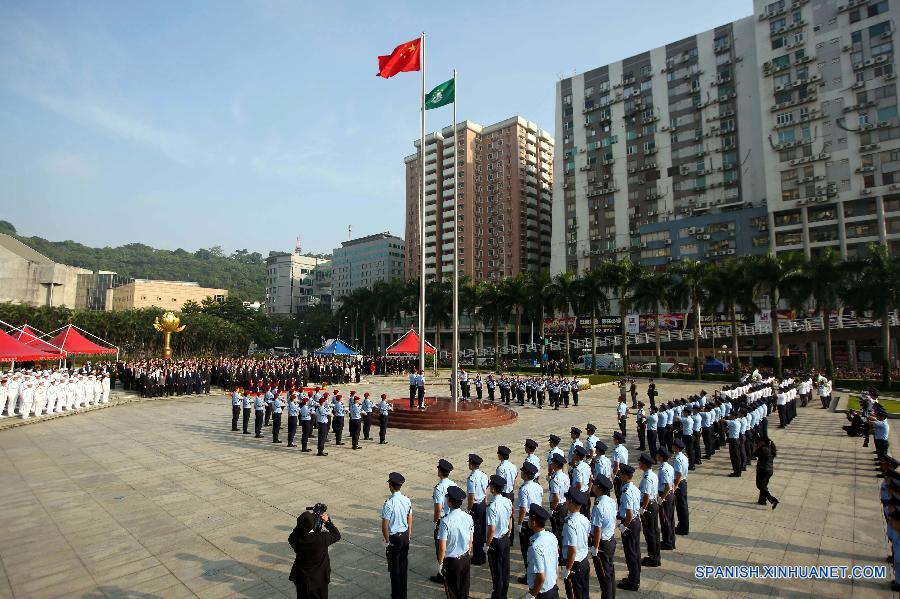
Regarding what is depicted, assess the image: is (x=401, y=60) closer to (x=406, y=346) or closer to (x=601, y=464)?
(x=406, y=346)

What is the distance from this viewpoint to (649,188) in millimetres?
69562

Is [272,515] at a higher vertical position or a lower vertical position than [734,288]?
lower

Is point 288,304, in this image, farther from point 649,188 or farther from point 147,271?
point 649,188

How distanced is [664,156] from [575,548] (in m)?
73.1

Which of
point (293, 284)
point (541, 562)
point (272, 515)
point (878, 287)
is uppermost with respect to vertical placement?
point (293, 284)

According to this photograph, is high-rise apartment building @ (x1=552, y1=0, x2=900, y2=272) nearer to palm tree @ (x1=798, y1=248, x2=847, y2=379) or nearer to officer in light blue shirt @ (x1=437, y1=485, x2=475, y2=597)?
palm tree @ (x1=798, y1=248, x2=847, y2=379)

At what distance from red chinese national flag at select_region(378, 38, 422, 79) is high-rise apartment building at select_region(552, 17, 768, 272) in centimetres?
5241

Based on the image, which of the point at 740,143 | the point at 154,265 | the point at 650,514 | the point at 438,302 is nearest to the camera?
the point at 650,514

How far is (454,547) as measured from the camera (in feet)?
17.4

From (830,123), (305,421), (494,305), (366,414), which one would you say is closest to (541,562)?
(305,421)

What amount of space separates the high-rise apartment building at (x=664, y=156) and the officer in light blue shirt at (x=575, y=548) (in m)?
64.0

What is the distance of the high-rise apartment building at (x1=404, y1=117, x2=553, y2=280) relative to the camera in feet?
295

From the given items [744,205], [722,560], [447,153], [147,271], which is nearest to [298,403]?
[722,560]

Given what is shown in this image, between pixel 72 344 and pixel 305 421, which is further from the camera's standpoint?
pixel 72 344
